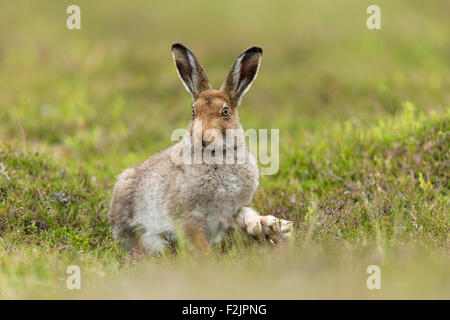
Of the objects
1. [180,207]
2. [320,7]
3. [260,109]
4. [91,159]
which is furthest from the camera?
[320,7]

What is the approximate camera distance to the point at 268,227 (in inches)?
238

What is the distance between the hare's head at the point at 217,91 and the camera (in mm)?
6121

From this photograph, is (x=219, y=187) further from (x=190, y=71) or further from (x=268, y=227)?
(x=190, y=71)

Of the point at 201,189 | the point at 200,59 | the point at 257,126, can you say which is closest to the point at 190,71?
the point at 201,189

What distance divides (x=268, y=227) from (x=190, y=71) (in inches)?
74.7

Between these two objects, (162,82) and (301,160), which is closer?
(301,160)

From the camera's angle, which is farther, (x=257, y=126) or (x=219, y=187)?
(x=257, y=126)

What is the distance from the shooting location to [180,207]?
6254 millimetres

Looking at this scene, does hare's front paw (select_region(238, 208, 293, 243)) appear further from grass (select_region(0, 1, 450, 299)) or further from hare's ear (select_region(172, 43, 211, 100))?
hare's ear (select_region(172, 43, 211, 100))

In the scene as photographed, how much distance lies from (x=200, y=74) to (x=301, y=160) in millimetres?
2411

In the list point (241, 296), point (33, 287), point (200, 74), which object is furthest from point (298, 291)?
point (200, 74)

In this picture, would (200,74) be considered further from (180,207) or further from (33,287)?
(33,287)

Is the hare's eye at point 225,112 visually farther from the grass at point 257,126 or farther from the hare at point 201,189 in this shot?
the grass at point 257,126
